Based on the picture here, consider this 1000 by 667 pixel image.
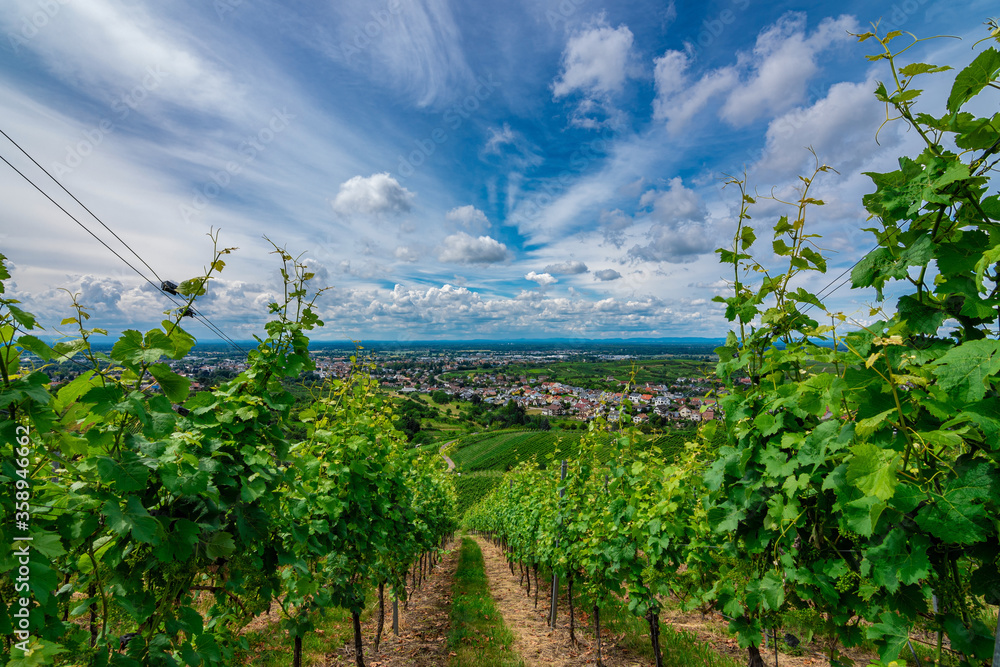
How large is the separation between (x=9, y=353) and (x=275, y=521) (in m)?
2.23

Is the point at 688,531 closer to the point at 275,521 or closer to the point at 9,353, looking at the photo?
the point at 275,521

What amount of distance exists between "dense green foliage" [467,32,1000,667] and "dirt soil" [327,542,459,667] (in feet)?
17.5

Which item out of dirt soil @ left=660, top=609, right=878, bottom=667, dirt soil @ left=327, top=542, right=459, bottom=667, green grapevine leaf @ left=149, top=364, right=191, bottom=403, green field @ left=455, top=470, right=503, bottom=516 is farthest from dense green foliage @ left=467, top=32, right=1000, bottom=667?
green field @ left=455, top=470, right=503, bottom=516

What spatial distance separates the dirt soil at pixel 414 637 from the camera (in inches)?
243

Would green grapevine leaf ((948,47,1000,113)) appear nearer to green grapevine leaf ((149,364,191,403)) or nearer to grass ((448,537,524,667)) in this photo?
green grapevine leaf ((149,364,191,403))

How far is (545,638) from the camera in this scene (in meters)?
7.66

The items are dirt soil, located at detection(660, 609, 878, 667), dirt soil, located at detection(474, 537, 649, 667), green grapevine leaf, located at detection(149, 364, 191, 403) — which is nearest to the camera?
green grapevine leaf, located at detection(149, 364, 191, 403)

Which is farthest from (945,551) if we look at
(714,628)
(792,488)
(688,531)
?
(714,628)

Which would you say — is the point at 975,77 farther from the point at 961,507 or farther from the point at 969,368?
the point at 961,507

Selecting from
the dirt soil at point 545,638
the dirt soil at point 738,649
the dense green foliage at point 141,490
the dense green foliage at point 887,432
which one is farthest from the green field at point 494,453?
the dense green foliage at point 141,490

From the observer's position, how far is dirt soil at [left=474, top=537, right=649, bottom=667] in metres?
6.40

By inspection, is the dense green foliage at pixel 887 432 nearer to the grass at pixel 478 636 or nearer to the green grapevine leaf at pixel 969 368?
the green grapevine leaf at pixel 969 368

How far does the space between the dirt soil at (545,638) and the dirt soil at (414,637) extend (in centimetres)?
147

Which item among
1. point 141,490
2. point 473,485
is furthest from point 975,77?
point 473,485
